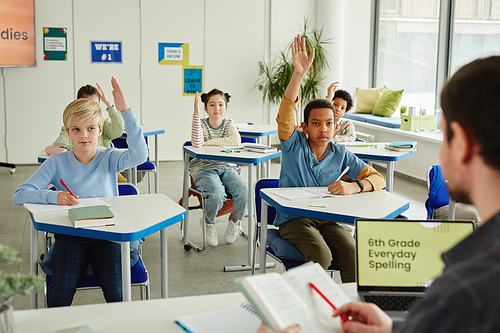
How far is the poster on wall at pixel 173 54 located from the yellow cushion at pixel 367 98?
276 centimetres

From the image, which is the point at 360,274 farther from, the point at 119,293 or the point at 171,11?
the point at 171,11

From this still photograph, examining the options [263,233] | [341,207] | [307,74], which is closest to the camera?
[341,207]

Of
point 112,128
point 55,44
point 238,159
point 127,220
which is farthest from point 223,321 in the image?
point 55,44

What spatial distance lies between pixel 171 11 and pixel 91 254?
5627 mm

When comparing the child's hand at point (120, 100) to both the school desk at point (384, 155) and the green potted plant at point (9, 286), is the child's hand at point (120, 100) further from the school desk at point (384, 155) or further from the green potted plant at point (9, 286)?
the school desk at point (384, 155)

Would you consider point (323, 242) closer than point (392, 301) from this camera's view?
No

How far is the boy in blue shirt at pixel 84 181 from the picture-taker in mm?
2033

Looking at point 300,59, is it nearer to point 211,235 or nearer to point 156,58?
point 211,235

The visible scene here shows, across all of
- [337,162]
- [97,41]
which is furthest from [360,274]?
[97,41]

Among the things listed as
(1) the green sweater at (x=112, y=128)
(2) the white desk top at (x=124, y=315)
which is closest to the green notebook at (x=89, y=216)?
(2) the white desk top at (x=124, y=315)

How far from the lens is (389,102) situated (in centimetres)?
718

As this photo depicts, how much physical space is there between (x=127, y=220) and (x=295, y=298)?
1.13 meters

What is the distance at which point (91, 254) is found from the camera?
2.09m

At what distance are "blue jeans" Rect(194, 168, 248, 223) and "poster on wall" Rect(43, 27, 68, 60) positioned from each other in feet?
13.3
